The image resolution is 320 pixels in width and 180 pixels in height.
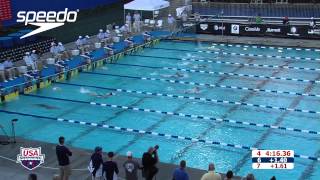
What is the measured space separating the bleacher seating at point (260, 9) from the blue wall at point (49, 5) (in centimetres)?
733

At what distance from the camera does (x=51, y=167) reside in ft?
36.9

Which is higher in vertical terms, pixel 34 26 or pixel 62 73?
pixel 34 26

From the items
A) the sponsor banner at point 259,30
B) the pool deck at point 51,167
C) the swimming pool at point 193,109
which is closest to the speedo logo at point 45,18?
the swimming pool at point 193,109

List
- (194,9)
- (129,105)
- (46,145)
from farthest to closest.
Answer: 1. (194,9)
2. (129,105)
3. (46,145)

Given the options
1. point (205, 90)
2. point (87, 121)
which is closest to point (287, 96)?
point (205, 90)

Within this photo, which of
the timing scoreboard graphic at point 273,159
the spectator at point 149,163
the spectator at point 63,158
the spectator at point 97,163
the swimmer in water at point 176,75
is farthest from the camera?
the swimmer in water at point 176,75

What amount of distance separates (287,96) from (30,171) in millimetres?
8905

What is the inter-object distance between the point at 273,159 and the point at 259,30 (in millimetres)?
16609

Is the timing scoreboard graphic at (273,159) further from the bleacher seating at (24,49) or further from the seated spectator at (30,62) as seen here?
the bleacher seating at (24,49)

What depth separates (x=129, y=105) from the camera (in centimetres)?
1606

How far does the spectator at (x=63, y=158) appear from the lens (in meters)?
9.86

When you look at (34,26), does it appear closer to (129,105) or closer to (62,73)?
(62,73)

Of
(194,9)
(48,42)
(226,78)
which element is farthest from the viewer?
(194,9)

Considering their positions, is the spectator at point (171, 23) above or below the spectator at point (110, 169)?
above
